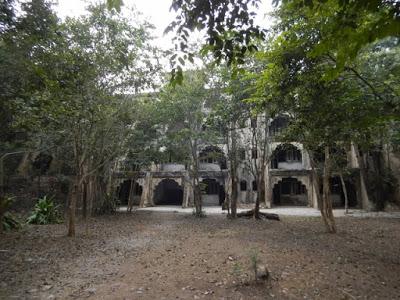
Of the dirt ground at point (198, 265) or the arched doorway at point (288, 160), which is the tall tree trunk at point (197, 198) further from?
the arched doorway at point (288, 160)

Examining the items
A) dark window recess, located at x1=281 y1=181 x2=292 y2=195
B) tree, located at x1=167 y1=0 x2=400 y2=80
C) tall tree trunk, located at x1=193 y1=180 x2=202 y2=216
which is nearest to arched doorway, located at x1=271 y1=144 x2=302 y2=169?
dark window recess, located at x1=281 y1=181 x2=292 y2=195

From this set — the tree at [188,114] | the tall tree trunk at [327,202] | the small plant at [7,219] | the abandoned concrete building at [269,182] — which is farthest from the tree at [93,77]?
the abandoned concrete building at [269,182]

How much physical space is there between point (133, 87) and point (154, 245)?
20.3 ft

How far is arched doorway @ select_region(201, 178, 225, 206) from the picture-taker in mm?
31672

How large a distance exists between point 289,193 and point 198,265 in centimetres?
2378

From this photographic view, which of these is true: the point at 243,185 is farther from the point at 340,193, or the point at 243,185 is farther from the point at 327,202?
the point at 327,202

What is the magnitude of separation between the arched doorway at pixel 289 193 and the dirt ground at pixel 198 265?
16.8m

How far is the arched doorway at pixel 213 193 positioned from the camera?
31.7 meters

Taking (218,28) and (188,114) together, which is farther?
(188,114)

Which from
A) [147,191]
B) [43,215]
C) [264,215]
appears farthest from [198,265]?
[147,191]

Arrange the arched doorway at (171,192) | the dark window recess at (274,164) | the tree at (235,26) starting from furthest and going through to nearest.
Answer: the arched doorway at (171,192), the dark window recess at (274,164), the tree at (235,26)

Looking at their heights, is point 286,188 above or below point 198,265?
above

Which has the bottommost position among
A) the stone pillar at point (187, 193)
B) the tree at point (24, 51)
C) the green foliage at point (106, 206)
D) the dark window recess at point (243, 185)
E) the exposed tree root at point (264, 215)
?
the exposed tree root at point (264, 215)

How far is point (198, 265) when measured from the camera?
25.1ft
